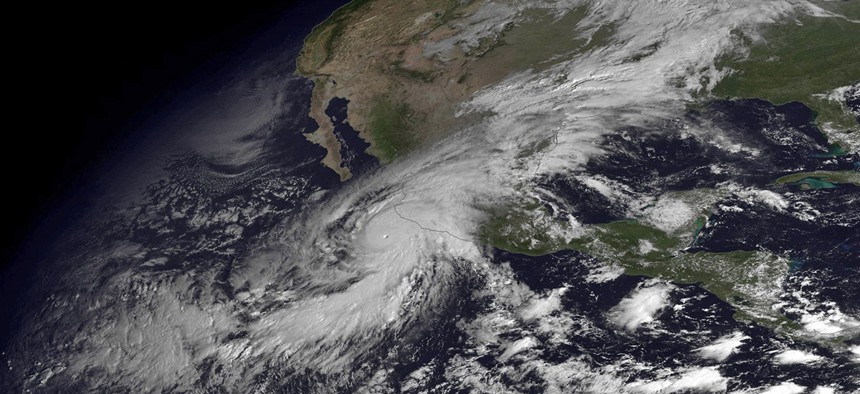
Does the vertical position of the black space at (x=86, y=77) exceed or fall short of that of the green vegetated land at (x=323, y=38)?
it exceeds it

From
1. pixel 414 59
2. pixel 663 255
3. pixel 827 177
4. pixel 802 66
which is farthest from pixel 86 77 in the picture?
pixel 802 66

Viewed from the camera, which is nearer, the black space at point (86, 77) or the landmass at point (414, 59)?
the black space at point (86, 77)

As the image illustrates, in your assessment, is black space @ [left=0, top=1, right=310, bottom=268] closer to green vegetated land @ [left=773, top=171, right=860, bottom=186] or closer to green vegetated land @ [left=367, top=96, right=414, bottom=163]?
green vegetated land @ [left=367, top=96, right=414, bottom=163]

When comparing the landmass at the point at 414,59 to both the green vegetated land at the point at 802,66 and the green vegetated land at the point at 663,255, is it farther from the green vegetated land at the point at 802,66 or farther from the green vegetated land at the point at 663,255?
the green vegetated land at the point at 802,66

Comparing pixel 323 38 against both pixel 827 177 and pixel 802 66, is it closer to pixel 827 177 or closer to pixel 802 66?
pixel 802 66

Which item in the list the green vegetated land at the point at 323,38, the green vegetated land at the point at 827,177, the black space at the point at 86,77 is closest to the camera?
the green vegetated land at the point at 827,177

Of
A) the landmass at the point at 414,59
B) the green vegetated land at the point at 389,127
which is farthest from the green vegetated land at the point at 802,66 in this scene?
the green vegetated land at the point at 389,127

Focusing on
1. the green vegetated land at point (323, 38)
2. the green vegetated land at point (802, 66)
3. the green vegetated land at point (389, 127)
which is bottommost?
the green vegetated land at point (802, 66)

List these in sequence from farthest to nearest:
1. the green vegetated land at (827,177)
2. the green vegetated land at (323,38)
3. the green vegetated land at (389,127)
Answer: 1. the green vegetated land at (323,38)
2. the green vegetated land at (389,127)
3. the green vegetated land at (827,177)
